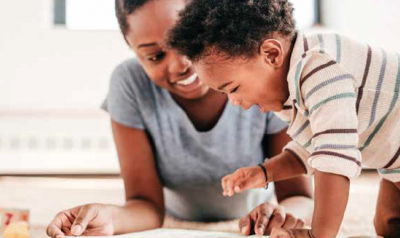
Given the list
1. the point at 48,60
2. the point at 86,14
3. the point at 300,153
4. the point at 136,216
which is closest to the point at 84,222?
the point at 136,216

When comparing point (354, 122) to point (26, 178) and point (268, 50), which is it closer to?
point (268, 50)

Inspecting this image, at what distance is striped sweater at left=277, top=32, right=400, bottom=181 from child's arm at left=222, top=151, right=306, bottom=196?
90mm

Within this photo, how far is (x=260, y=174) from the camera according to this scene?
3.07 ft

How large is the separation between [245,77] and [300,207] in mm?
449

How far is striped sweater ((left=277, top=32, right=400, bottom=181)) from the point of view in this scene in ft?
2.37

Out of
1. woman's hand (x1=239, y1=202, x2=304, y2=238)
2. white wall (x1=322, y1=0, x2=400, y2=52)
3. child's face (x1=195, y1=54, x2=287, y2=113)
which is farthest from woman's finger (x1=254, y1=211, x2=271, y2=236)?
white wall (x1=322, y1=0, x2=400, y2=52)

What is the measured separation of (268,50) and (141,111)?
0.51 m

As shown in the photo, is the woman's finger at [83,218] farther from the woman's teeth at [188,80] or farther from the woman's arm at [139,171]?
the woman's teeth at [188,80]

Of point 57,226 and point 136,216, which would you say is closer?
point 57,226

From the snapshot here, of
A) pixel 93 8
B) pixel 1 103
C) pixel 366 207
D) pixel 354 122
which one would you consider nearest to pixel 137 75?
pixel 354 122

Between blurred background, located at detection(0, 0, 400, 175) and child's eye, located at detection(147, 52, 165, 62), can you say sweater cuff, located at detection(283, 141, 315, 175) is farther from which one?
blurred background, located at detection(0, 0, 400, 175)

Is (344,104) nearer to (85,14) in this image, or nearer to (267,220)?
(267,220)

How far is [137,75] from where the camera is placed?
4.17ft

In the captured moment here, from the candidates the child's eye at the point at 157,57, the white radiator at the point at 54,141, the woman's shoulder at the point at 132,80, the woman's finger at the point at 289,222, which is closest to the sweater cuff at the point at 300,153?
the woman's finger at the point at 289,222
